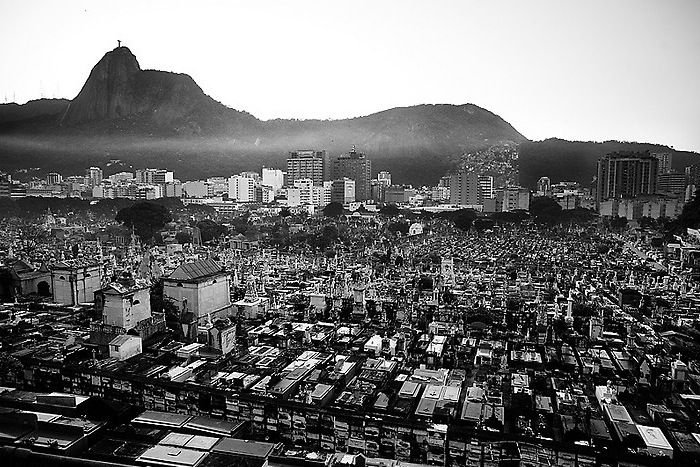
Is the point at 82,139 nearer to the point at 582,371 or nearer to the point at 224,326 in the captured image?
the point at 224,326

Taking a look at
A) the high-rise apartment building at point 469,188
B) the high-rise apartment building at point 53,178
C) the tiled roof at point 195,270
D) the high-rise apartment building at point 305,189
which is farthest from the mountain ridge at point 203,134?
the tiled roof at point 195,270

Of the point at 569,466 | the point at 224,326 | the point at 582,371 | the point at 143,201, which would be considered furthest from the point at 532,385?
the point at 143,201

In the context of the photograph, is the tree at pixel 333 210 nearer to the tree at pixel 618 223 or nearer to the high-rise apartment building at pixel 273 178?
the high-rise apartment building at pixel 273 178

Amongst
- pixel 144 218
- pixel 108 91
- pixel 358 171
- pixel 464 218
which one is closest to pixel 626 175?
pixel 464 218

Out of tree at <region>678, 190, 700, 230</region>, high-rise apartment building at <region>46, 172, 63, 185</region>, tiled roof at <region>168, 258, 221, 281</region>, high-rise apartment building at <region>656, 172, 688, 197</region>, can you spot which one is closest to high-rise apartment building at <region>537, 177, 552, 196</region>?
high-rise apartment building at <region>656, 172, 688, 197</region>

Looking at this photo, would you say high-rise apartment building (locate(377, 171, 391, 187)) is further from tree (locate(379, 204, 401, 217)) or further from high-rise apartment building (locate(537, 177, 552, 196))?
high-rise apartment building (locate(537, 177, 552, 196))
